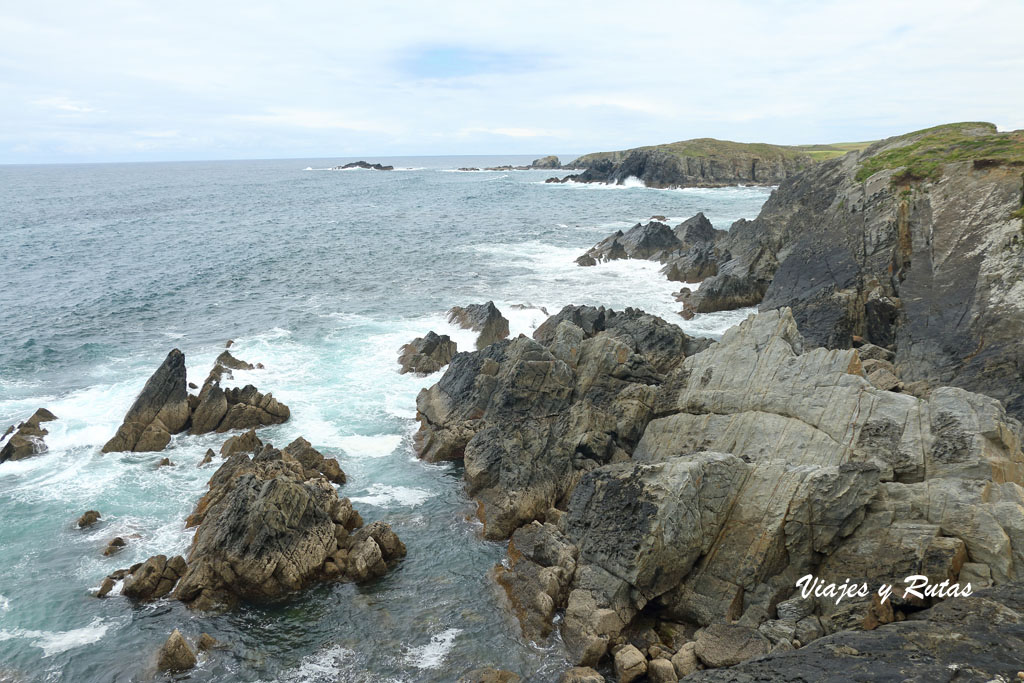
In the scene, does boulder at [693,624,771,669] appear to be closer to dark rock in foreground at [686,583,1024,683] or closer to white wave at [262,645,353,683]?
dark rock in foreground at [686,583,1024,683]

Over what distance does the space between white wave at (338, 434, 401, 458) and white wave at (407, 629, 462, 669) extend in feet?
43.3

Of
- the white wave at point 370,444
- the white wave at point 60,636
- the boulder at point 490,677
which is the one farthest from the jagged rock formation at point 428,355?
the boulder at point 490,677

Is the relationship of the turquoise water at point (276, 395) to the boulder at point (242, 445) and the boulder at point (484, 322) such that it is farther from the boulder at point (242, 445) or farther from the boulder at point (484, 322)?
the boulder at point (242, 445)

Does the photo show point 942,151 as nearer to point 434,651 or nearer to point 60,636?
point 434,651

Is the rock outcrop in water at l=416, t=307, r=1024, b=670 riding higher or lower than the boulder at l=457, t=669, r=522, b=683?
higher

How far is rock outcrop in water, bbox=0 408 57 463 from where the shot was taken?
100 ft

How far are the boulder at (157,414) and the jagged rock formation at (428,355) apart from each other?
12966 millimetres

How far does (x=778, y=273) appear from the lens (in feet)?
→ 160

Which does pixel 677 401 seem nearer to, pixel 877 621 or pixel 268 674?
pixel 877 621

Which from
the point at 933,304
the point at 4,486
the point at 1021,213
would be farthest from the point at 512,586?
the point at 1021,213

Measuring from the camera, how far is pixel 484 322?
4622 cm

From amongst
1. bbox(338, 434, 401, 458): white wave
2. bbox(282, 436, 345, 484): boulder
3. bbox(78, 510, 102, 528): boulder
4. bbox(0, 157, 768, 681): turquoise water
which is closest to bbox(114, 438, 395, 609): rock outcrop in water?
bbox(0, 157, 768, 681): turquoise water

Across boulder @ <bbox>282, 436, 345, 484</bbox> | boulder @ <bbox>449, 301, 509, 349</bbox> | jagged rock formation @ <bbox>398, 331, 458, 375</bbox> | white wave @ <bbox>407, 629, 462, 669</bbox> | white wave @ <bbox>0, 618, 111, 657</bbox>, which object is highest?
boulder @ <bbox>449, 301, 509, 349</bbox>

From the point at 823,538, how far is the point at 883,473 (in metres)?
3.20
